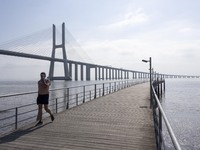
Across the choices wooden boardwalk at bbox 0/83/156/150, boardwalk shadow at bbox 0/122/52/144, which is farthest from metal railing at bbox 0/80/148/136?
wooden boardwalk at bbox 0/83/156/150

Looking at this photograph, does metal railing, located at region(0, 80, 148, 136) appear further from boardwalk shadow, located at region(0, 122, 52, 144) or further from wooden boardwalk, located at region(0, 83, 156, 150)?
wooden boardwalk, located at region(0, 83, 156, 150)

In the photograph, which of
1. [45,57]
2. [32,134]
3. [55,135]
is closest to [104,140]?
[55,135]

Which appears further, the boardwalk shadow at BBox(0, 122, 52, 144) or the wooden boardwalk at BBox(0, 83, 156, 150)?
the boardwalk shadow at BBox(0, 122, 52, 144)

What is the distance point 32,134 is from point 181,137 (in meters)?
8.15

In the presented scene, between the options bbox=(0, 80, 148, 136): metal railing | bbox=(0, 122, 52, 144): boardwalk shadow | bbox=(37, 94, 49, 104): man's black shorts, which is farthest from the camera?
bbox=(0, 80, 148, 136): metal railing

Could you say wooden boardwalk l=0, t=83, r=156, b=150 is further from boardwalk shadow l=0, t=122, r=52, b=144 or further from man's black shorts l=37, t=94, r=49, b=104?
→ man's black shorts l=37, t=94, r=49, b=104

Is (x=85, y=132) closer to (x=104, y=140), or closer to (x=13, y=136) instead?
(x=104, y=140)

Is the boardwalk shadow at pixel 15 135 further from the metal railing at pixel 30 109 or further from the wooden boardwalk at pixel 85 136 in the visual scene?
the metal railing at pixel 30 109

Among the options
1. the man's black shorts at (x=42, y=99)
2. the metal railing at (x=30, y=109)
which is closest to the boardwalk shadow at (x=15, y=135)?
the metal railing at (x=30, y=109)

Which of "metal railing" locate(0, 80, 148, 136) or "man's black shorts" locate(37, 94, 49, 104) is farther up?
"man's black shorts" locate(37, 94, 49, 104)

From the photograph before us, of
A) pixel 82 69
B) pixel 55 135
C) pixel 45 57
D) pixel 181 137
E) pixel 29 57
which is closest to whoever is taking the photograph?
pixel 55 135

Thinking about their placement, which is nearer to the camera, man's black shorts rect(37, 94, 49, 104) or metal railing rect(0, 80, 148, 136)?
man's black shorts rect(37, 94, 49, 104)

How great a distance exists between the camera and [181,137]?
452 inches

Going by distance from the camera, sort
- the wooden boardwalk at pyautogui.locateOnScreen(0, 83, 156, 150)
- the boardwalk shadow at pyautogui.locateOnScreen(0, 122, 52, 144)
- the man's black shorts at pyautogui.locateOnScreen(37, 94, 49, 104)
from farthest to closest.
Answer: the man's black shorts at pyautogui.locateOnScreen(37, 94, 49, 104)
the boardwalk shadow at pyautogui.locateOnScreen(0, 122, 52, 144)
the wooden boardwalk at pyautogui.locateOnScreen(0, 83, 156, 150)
